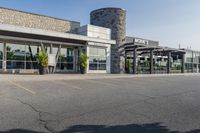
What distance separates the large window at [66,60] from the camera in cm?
2683

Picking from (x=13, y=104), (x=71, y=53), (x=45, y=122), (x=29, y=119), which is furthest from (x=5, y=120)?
(x=71, y=53)

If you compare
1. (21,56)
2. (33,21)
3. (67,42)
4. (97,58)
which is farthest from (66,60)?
(33,21)

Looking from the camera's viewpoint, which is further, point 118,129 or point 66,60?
point 66,60

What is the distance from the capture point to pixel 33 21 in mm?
28297

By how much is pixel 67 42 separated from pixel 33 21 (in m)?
6.40

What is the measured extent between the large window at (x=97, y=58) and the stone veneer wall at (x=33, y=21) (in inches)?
250

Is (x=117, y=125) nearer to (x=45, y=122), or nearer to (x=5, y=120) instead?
(x=45, y=122)

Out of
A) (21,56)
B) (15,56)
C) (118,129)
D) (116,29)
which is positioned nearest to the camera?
(118,129)

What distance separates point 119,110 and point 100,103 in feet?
3.98

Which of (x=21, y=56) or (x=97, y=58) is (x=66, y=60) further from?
(x=21, y=56)

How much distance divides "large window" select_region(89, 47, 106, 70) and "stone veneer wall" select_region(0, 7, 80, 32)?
6.34 m

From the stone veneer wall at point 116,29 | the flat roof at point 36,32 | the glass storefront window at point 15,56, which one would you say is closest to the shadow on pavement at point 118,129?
the flat roof at point 36,32

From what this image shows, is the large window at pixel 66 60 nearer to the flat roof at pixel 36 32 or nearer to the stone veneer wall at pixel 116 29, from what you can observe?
the flat roof at pixel 36 32

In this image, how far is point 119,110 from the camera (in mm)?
6953
